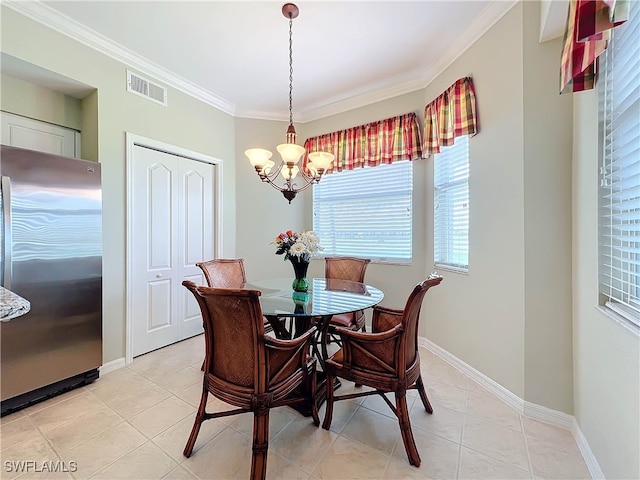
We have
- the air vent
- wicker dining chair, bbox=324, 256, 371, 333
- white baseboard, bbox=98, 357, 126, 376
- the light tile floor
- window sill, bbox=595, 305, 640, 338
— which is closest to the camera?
window sill, bbox=595, 305, 640, 338

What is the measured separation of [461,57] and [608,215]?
1892 mm

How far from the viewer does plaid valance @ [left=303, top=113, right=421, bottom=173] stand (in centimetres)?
303

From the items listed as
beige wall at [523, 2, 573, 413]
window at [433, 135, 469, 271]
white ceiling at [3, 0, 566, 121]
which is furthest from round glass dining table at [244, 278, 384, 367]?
white ceiling at [3, 0, 566, 121]

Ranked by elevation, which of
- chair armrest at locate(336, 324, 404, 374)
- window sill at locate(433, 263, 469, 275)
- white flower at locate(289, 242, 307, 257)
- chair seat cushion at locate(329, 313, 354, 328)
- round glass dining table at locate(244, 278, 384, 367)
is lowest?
chair seat cushion at locate(329, 313, 354, 328)

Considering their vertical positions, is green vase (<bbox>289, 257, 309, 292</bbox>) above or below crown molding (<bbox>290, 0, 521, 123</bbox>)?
below

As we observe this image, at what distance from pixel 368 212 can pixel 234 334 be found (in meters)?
2.49

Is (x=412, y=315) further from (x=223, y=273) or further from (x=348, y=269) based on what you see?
(x=223, y=273)

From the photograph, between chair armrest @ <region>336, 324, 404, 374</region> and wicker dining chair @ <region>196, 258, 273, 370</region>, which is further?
wicker dining chair @ <region>196, 258, 273, 370</region>

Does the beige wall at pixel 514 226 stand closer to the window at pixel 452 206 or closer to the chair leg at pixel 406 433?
the window at pixel 452 206

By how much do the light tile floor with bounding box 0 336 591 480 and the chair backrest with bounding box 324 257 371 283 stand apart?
1.23m

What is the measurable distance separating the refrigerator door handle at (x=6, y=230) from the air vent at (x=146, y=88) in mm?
1408

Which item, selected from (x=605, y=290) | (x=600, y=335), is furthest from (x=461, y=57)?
(x=600, y=335)

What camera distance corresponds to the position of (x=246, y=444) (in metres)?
1.62

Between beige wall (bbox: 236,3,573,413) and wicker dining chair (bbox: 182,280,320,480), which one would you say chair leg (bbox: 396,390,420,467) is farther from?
beige wall (bbox: 236,3,573,413)
